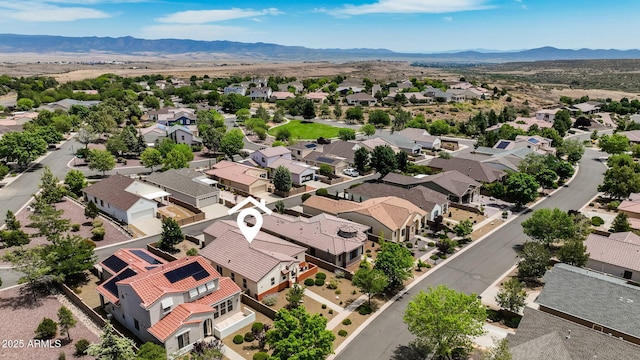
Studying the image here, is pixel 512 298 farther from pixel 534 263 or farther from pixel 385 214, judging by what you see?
pixel 385 214

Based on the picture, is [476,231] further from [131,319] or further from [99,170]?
[99,170]

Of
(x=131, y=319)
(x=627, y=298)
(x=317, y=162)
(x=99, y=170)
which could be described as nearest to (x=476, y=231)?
(x=627, y=298)

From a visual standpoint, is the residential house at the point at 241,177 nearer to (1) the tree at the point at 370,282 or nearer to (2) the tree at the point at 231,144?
(2) the tree at the point at 231,144

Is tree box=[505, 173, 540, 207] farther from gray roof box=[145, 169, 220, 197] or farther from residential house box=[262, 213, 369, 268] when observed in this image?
gray roof box=[145, 169, 220, 197]

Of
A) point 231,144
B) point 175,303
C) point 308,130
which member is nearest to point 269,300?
point 175,303

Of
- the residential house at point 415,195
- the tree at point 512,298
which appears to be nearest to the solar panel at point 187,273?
the tree at point 512,298

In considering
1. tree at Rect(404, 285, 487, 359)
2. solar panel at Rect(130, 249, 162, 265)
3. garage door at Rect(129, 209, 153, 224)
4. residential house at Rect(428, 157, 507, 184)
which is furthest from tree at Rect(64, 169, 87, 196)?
residential house at Rect(428, 157, 507, 184)
